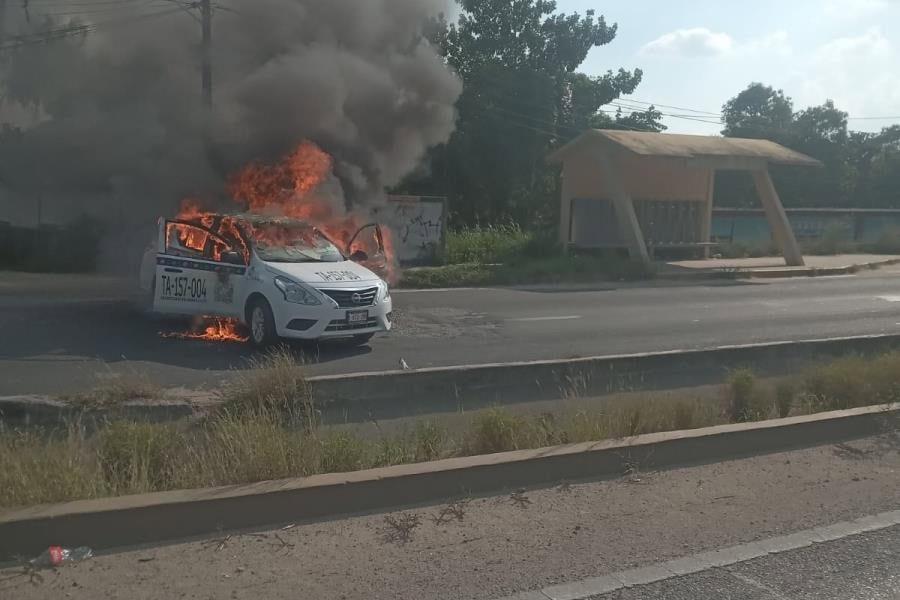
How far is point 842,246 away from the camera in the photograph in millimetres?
32000

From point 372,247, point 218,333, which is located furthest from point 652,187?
point 218,333

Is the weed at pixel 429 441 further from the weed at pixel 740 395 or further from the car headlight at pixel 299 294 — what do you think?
the car headlight at pixel 299 294

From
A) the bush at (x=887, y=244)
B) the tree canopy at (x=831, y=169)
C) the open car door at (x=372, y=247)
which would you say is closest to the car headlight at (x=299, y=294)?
the open car door at (x=372, y=247)

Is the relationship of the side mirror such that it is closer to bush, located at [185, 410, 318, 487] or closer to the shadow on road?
the shadow on road

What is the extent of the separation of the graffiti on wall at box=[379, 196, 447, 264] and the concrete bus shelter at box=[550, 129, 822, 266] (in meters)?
4.45

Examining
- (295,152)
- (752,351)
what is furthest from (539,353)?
(295,152)

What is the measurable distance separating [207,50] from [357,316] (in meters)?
11.3

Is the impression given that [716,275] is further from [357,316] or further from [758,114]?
[758,114]

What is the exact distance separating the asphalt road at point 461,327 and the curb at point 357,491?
3.67m

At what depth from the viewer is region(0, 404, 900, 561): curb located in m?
4.39

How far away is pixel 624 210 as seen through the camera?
2370 centimetres

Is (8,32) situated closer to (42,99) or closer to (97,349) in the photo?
(42,99)

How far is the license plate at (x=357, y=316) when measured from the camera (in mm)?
10188

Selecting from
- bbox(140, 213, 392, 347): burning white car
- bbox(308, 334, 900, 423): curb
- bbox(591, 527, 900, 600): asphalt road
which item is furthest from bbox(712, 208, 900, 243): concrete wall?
bbox(591, 527, 900, 600): asphalt road
